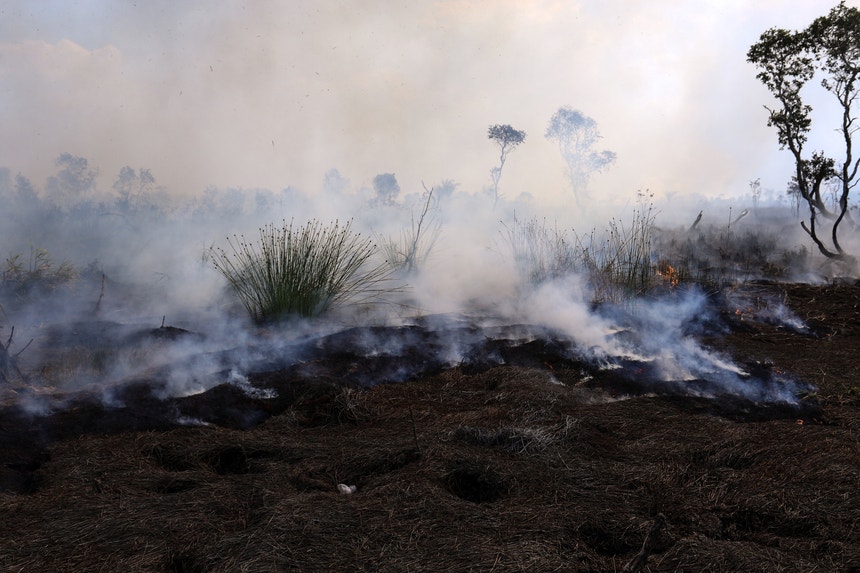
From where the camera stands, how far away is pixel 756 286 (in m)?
9.48

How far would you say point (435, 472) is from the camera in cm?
303

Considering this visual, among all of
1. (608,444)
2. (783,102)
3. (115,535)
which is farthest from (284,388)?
(783,102)

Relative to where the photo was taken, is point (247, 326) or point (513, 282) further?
point (513, 282)

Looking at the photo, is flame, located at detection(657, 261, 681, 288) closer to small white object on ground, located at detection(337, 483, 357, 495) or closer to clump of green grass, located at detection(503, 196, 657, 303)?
clump of green grass, located at detection(503, 196, 657, 303)

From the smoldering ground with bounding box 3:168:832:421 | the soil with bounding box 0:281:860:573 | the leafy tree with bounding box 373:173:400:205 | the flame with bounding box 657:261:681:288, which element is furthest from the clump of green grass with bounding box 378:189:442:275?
the leafy tree with bounding box 373:173:400:205

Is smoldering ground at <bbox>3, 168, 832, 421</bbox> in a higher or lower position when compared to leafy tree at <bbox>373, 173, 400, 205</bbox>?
lower

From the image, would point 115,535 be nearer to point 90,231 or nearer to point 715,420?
point 715,420

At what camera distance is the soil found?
93.5 inches

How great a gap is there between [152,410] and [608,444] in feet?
10.0

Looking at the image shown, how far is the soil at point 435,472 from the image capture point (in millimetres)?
2375

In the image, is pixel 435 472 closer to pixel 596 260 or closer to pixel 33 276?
pixel 596 260

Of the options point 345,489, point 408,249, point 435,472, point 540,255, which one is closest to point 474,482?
point 435,472

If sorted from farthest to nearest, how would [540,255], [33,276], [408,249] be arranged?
[408,249]
[540,255]
[33,276]

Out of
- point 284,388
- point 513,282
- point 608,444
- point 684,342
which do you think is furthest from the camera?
point 513,282
